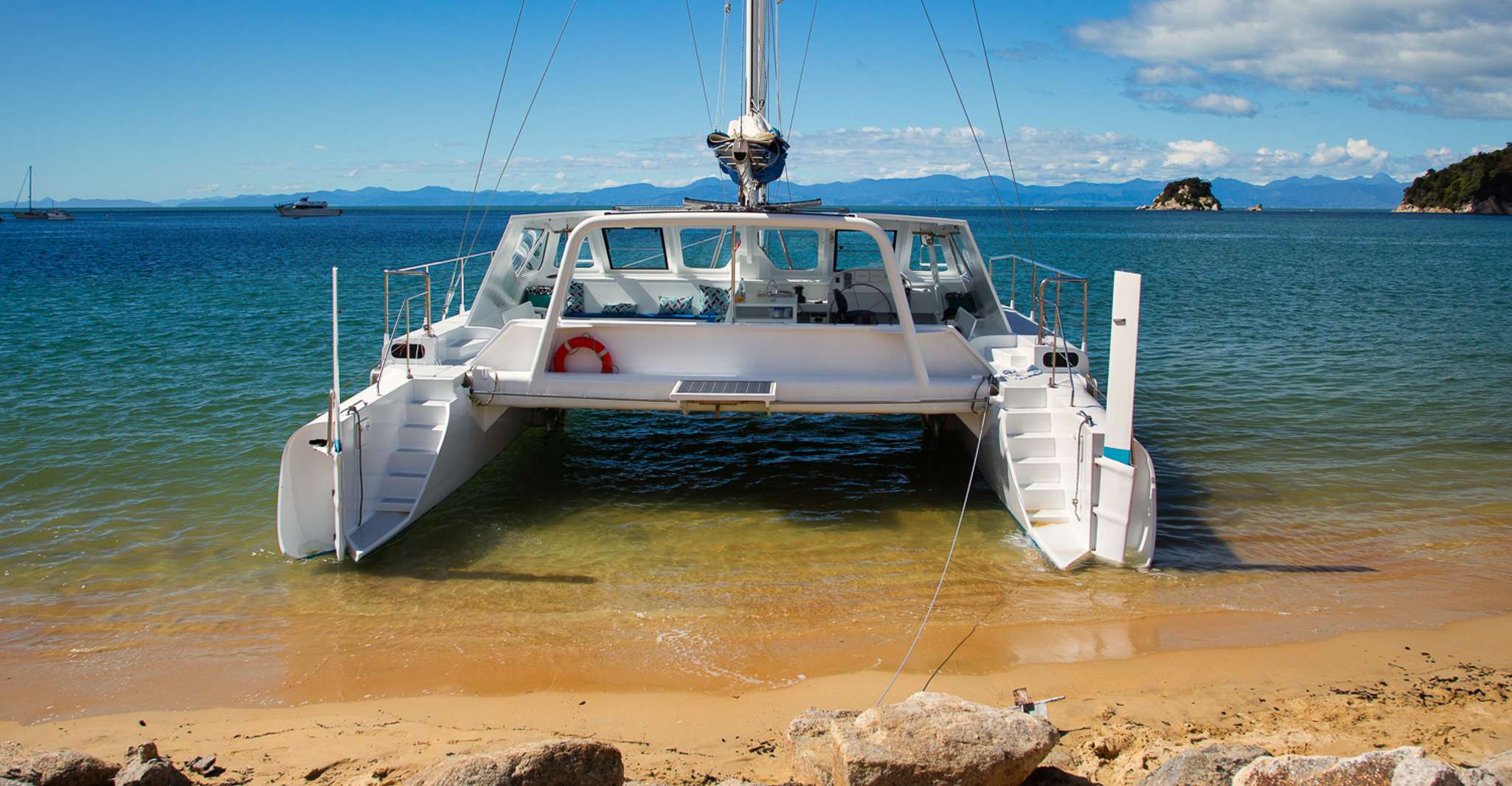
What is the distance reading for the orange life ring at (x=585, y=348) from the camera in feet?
27.9

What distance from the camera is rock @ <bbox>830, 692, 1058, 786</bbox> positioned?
12.7ft

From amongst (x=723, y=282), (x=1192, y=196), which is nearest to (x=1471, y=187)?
(x=1192, y=196)

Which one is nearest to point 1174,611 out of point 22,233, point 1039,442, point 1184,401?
point 1039,442

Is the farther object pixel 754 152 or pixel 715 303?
pixel 715 303

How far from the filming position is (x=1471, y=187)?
418 feet

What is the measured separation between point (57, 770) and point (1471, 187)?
157549 millimetres

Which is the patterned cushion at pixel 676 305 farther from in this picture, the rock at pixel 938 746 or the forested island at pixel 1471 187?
the forested island at pixel 1471 187

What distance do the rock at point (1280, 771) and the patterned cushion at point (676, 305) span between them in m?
7.30

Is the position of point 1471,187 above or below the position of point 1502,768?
above

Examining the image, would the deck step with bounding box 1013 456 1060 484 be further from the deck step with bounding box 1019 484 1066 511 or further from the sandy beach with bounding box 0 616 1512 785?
the sandy beach with bounding box 0 616 1512 785

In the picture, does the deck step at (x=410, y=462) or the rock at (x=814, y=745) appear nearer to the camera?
the rock at (x=814, y=745)

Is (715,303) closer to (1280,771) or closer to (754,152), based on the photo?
(754,152)

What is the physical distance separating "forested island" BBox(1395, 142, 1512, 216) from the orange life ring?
150m

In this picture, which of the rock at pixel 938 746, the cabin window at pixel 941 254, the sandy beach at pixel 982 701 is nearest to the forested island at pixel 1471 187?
the cabin window at pixel 941 254
